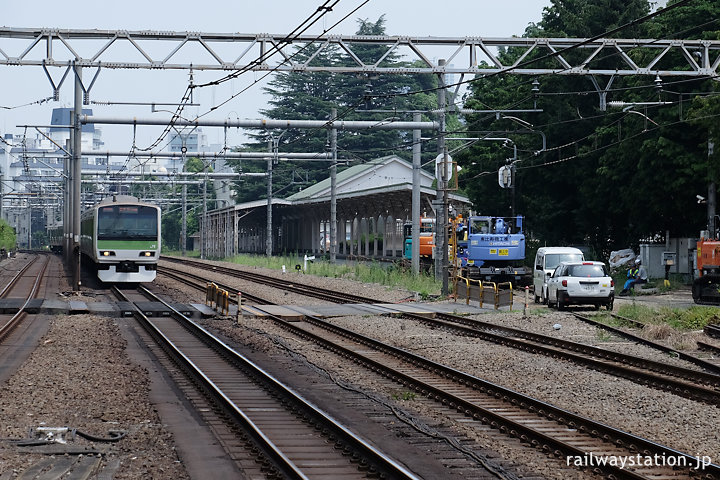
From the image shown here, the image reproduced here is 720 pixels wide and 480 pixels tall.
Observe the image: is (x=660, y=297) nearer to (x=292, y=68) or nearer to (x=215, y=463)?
(x=292, y=68)

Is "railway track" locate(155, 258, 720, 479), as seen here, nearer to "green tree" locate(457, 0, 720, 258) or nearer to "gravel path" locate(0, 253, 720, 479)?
"gravel path" locate(0, 253, 720, 479)

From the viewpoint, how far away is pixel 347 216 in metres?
69.2

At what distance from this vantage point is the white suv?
28595 millimetres

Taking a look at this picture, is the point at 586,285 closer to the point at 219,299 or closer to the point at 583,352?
the point at 583,352

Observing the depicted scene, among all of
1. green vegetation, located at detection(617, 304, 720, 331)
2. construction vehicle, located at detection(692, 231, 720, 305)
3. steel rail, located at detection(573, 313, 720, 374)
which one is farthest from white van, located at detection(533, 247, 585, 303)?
steel rail, located at detection(573, 313, 720, 374)

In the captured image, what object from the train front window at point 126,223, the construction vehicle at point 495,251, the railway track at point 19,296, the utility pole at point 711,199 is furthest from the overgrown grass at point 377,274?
the railway track at point 19,296

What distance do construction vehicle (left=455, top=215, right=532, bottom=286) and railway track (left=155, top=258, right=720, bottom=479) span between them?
74.0 feet

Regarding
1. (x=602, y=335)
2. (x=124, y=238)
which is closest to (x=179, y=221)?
(x=124, y=238)

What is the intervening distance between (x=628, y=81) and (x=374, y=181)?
40.9 metres

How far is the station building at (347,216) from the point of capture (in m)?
56.7

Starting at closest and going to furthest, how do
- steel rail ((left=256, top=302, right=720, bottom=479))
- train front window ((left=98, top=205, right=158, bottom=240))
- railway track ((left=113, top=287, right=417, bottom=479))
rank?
railway track ((left=113, top=287, right=417, bottom=479)), steel rail ((left=256, top=302, right=720, bottom=479)), train front window ((left=98, top=205, right=158, bottom=240))

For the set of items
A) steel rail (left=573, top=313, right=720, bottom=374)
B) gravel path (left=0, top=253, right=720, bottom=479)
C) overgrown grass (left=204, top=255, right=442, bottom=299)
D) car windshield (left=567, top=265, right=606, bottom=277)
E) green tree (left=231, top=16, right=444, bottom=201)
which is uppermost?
green tree (left=231, top=16, right=444, bottom=201)

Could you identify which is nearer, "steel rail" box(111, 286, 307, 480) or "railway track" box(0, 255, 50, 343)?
"steel rail" box(111, 286, 307, 480)

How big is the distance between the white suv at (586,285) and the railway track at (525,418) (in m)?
10.6
